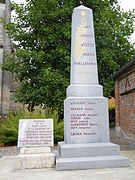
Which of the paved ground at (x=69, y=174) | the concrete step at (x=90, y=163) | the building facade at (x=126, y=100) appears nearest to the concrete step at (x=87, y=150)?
the concrete step at (x=90, y=163)

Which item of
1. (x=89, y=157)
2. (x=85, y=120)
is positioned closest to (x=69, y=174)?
(x=89, y=157)

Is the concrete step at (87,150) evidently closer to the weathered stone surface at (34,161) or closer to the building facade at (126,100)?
the weathered stone surface at (34,161)

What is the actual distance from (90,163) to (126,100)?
590 cm

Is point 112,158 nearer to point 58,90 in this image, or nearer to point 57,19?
point 58,90

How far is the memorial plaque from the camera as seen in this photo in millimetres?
4629

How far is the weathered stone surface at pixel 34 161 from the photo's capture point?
4.12 m

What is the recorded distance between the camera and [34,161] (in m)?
4.15

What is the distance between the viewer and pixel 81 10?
5.73 meters

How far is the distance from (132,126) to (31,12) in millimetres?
9064

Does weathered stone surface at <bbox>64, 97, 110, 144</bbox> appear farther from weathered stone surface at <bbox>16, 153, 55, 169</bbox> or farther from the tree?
the tree

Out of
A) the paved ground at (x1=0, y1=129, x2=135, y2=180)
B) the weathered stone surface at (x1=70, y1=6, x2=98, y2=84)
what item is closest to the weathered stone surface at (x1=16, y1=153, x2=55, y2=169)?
the paved ground at (x1=0, y1=129, x2=135, y2=180)

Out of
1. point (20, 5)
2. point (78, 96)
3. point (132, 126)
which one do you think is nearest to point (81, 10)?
point (78, 96)

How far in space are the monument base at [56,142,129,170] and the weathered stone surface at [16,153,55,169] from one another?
0.20 meters

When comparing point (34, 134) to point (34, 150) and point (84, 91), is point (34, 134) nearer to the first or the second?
point (34, 150)
